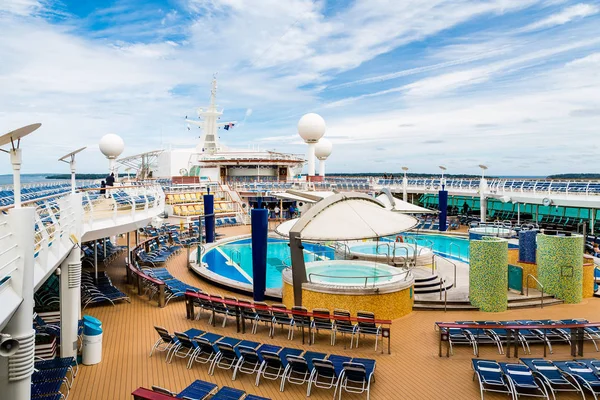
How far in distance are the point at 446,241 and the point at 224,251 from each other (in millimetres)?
10434

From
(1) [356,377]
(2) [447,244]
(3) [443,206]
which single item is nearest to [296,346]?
(1) [356,377]

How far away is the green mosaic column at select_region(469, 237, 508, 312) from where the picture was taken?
8.87 meters

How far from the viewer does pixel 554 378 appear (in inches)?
215

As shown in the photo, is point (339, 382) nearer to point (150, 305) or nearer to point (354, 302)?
point (354, 302)

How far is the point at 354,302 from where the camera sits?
8617 mm

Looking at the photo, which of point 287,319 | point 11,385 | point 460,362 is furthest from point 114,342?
point 460,362

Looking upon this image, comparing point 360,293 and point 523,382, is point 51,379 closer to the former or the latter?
point 360,293

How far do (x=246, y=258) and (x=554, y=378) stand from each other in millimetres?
12275

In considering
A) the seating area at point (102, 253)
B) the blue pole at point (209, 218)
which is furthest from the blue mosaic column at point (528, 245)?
the seating area at point (102, 253)

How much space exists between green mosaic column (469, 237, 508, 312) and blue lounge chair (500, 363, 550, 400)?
3525 millimetres

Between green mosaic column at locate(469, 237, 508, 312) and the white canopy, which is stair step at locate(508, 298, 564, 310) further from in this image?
the white canopy

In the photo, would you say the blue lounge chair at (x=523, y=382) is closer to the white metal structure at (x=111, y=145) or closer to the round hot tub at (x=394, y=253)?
the round hot tub at (x=394, y=253)

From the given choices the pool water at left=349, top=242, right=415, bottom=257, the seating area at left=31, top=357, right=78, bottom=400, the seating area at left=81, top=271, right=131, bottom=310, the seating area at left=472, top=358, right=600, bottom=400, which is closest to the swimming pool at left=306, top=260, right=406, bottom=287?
the pool water at left=349, top=242, right=415, bottom=257

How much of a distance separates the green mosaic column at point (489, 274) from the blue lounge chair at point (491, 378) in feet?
11.4
